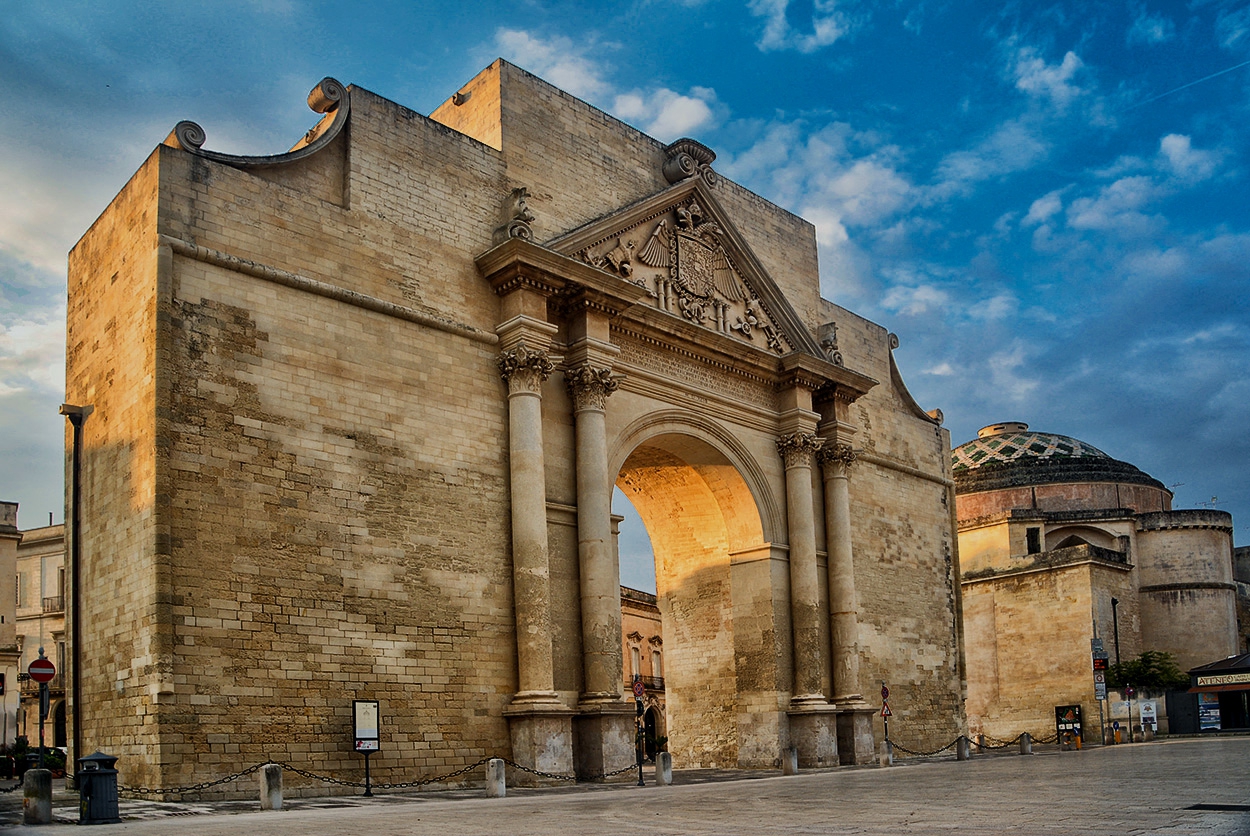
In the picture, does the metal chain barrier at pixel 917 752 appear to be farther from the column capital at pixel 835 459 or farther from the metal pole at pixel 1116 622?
the metal pole at pixel 1116 622

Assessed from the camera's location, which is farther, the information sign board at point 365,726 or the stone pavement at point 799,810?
the information sign board at point 365,726

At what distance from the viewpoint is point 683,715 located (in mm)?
26141

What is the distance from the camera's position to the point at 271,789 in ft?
44.8

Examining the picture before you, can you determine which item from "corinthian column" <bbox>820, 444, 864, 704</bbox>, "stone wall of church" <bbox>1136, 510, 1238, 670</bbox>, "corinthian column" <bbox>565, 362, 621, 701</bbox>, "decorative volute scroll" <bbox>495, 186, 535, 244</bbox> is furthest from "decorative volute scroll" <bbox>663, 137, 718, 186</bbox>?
"stone wall of church" <bbox>1136, 510, 1238, 670</bbox>

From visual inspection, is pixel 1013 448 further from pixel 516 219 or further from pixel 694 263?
pixel 516 219

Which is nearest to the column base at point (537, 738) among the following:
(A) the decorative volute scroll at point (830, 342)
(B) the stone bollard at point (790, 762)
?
(B) the stone bollard at point (790, 762)

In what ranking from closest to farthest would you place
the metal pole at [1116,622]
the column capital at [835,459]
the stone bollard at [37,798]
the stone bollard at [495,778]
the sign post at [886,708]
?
1. the stone bollard at [37,798]
2. the stone bollard at [495,778]
3. the sign post at [886,708]
4. the column capital at [835,459]
5. the metal pole at [1116,622]

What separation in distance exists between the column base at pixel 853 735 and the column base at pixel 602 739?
22.6 feet

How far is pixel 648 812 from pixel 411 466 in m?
7.72

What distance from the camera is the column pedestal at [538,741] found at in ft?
59.2

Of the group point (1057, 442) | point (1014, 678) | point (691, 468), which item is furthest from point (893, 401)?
point (1057, 442)

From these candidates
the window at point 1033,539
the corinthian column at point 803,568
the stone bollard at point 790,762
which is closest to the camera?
the stone bollard at point 790,762

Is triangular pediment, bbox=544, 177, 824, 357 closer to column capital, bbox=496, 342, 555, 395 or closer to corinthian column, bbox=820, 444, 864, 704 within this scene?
column capital, bbox=496, 342, 555, 395

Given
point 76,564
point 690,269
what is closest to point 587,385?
point 690,269
